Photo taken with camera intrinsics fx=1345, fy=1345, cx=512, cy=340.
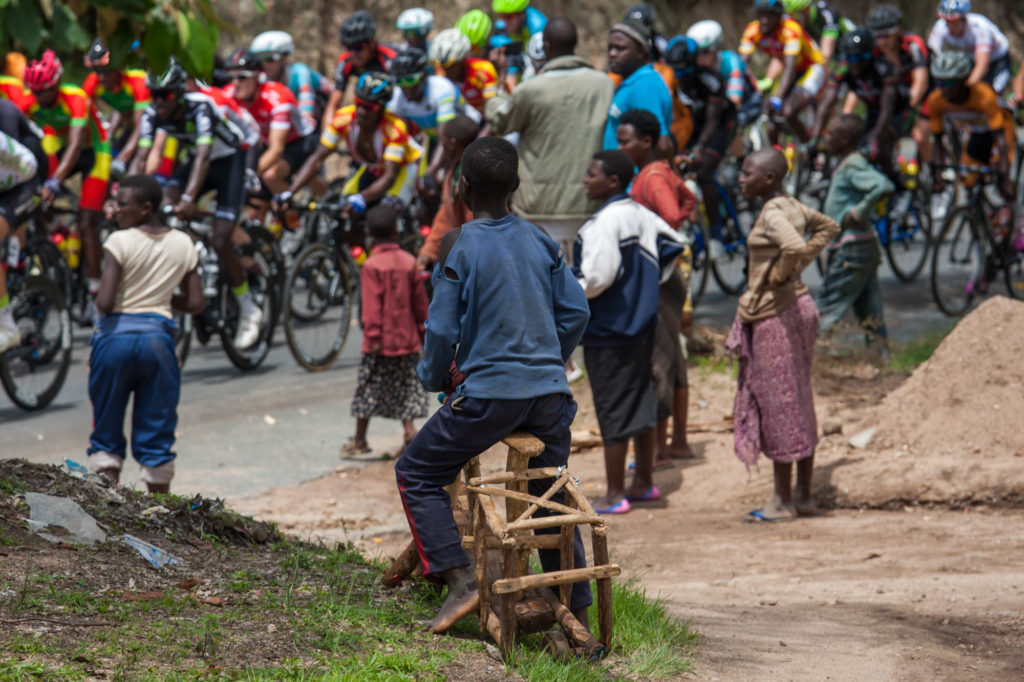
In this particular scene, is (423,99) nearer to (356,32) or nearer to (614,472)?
(356,32)

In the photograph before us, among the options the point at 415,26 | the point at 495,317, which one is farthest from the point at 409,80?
the point at 495,317

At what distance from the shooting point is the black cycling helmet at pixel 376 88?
10555mm

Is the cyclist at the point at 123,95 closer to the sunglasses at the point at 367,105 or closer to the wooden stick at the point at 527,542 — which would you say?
the sunglasses at the point at 367,105

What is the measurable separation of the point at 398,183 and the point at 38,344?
120 inches

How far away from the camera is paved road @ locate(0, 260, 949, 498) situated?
8.44 meters

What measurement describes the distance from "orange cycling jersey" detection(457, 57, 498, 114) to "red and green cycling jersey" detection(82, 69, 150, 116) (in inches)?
Result: 115

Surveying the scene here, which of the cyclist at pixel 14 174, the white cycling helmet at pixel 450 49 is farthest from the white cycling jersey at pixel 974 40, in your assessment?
the cyclist at pixel 14 174

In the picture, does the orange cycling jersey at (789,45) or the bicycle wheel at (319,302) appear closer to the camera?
the bicycle wheel at (319,302)

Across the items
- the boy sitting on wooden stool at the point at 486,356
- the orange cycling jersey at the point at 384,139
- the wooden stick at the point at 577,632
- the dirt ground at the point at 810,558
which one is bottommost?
the dirt ground at the point at 810,558

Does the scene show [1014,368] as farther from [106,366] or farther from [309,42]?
[309,42]

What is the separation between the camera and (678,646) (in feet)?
16.1

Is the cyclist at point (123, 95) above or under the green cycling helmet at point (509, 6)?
under

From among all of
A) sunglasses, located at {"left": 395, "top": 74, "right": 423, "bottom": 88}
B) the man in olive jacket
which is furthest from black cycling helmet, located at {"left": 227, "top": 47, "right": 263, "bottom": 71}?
the man in olive jacket

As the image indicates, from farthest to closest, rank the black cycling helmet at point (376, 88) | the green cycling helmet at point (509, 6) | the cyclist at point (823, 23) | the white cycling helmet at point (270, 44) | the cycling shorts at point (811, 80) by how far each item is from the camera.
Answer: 1. the cyclist at point (823, 23)
2. the cycling shorts at point (811, 80)
3. the white cycling helmet at point (270, 44)
4. the green cycling helmet at point (509, 6)
5. the black cycling helmet at point (376, 88)
